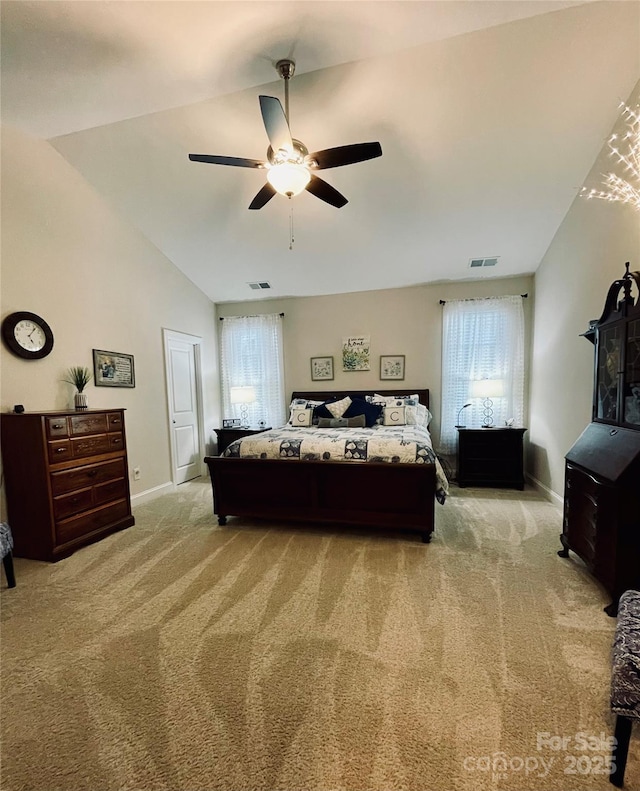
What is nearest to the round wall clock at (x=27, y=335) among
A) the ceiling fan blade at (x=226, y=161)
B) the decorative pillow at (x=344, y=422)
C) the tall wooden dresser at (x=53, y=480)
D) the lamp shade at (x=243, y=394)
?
the tall wooden dresser at (x=53, y=480)

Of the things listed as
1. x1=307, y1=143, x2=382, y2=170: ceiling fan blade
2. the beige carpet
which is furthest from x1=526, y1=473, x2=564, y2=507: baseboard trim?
x1=307, y1=143, x2=382, y2=170: ceiling fan blade

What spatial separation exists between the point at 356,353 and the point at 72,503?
372 cm

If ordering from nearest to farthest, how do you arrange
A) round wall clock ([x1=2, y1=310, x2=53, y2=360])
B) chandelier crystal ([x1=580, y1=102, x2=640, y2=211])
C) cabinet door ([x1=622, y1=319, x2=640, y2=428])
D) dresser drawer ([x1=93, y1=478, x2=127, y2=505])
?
1. cabinet door ([x1=622, y1=319, x2=640, y2=428])
2. chandelier crystal ([x1=580, y1=102, x2=640, y2=211])
3. round wall clock ([x1=2, y1=310, x2=53, y2=360])
4. dresser drawer ([x1=93, y1=478, x2=127, y2=505])

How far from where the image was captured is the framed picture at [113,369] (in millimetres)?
3424

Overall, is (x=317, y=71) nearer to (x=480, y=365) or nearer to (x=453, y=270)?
(x=453, y=270)

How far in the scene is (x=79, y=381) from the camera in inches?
122

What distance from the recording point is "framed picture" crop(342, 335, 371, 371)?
16.4 ft

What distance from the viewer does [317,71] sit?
224 cm

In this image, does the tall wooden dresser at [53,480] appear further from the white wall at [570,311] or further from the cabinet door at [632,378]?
the white wall at [570,311]

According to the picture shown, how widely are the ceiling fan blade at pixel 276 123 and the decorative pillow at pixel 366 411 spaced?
9.95ft

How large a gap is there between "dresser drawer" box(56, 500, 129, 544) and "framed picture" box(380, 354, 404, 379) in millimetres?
3539

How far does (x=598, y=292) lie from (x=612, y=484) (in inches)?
68.8

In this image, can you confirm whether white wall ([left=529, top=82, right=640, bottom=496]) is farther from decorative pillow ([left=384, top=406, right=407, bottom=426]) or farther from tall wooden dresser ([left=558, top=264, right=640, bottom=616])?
decorative pillow ([left=384, top=406, right=407, bottom=426])

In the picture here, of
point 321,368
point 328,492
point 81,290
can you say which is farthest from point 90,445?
point 321,368
